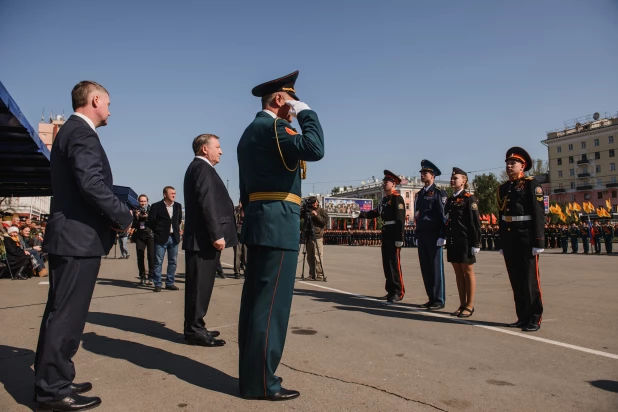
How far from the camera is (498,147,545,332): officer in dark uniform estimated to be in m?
5.38

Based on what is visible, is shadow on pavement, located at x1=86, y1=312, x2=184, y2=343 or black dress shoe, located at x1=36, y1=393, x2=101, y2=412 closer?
black dress shoe, located at x1=36, y1=393, x2=101, y2=412

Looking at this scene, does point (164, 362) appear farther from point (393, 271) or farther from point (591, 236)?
point (591, 236)

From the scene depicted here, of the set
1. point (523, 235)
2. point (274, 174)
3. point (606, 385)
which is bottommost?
point (606, 385)

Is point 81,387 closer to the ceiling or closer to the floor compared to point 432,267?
closer to the floor

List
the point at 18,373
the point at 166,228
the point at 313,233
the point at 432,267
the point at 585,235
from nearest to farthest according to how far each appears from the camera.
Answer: the point at 18,373
the point at 432,267
the point at 166,228
the point at 313,233
the point at 585,235

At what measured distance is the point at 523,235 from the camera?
5.58m

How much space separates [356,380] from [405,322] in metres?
2.42

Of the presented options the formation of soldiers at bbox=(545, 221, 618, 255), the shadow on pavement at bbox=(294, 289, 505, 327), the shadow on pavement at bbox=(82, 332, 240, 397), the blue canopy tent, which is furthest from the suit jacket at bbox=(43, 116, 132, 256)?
the formation of soldiers at bbox=(545, 221, 618, 255)

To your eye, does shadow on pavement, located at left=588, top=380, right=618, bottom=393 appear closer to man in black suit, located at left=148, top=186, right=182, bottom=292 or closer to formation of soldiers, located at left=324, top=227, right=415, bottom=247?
man in black suit, located at left=148, top=186, right=182, bottom=292

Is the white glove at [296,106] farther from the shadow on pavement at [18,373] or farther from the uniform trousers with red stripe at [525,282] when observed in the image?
the uniform trousers with red stripe at [525,282]

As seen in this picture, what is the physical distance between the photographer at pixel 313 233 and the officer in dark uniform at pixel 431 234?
411 centimetres

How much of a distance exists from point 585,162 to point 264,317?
104709mm

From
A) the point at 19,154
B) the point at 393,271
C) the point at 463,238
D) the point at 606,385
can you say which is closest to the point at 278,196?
the point at 606,385

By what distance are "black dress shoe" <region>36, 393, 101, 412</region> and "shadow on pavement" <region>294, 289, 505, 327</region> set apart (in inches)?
158
